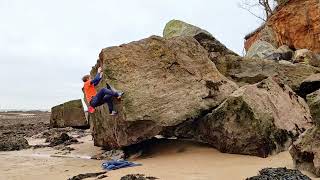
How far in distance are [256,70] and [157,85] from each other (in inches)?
201

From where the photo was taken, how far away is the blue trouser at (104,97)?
31.8 feet

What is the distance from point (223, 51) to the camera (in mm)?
14586

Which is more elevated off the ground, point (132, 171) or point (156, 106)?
point (156, 106)

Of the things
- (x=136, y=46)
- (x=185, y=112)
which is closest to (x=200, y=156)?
(x=185, y=112)

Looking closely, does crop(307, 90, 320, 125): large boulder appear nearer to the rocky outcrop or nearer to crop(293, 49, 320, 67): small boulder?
the rocky outcrop

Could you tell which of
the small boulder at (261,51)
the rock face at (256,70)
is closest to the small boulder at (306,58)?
the small boulder at (261,51)

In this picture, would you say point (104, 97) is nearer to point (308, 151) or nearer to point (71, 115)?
point (308, 151)

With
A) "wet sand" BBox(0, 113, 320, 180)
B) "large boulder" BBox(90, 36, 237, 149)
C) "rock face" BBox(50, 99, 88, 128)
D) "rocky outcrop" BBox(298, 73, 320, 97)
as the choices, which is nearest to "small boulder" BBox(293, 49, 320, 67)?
"rocky outcrop" BBox(298, 73, 320, 97)

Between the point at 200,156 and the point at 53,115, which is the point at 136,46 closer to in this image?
the point at 200,156

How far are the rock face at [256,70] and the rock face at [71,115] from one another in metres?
7.43

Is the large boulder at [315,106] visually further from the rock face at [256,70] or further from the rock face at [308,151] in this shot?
the rock face at [256,70]

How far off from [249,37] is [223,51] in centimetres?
1429

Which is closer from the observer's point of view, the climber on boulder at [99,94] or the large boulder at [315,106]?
the large boulder at [315,106]

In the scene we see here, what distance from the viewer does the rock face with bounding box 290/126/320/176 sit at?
21.7 ft
